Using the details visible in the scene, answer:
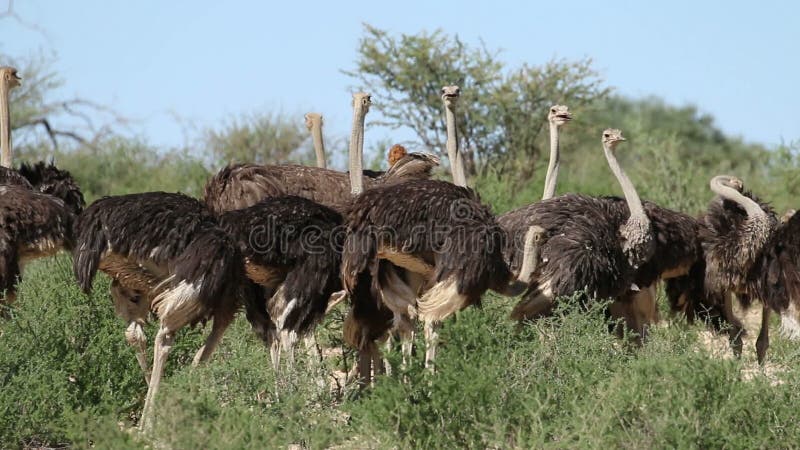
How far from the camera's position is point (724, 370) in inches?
257

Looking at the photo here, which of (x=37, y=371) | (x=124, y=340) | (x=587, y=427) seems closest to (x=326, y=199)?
(x=124, y=340)

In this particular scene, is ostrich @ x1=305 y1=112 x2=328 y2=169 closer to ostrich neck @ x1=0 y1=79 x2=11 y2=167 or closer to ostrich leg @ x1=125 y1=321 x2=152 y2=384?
ostrich neck @ x1=0 y1=79 x2=11 y2=167

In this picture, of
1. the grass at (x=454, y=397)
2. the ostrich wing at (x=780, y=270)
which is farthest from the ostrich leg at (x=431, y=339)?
the ostrich wing at (x=780, y=270)

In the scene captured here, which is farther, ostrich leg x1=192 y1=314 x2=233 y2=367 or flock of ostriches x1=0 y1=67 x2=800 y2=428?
ostrich leg x1=192 y1=314 x2=233 y2=367

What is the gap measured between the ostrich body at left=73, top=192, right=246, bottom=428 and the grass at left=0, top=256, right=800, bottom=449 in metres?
0.30

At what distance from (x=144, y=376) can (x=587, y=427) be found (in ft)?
8.87

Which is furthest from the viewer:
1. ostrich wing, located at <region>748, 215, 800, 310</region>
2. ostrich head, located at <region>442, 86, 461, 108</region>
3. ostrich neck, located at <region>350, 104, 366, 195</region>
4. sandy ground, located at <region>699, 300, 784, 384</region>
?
ostrich head, located at <region>442, 86, 461, 108</region>

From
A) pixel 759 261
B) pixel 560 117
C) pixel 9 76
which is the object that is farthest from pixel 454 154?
pixel 9 76

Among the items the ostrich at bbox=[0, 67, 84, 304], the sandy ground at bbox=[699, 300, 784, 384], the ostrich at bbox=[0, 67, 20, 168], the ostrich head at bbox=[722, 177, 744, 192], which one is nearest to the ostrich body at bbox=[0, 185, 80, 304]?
the ostrich at bbox=[0, 67, 84, 304]

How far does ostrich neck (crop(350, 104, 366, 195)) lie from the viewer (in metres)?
8.76

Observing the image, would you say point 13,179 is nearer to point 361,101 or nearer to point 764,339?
point 361,101

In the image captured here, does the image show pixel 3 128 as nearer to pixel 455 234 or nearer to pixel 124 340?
pixel 124 340

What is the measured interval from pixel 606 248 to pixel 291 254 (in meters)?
1.74

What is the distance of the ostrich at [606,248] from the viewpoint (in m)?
8.05
